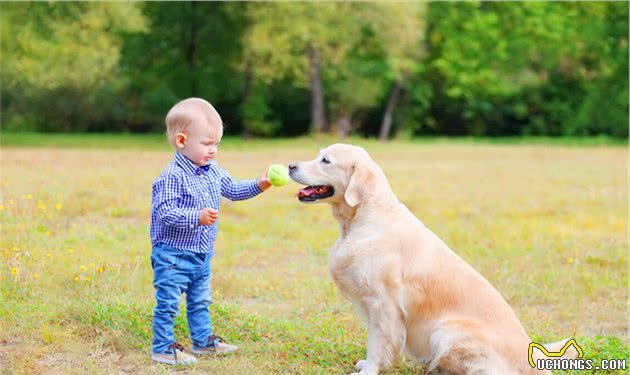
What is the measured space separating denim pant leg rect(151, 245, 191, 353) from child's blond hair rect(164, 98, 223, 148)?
753mm

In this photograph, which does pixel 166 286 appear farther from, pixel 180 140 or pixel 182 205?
pixel 180 140

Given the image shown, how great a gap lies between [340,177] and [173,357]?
168 cm

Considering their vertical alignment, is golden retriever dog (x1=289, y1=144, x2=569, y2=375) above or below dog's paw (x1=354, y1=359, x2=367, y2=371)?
above

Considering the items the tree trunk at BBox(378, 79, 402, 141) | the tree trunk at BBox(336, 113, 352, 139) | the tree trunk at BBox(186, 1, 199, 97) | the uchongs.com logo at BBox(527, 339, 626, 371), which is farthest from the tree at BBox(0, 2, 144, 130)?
the uchongs.com logo at BBox(527, 339, 626, 371)

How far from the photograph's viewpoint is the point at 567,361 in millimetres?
4969

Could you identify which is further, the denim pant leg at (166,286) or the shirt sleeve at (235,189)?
the shirt sleeve at (235,189)

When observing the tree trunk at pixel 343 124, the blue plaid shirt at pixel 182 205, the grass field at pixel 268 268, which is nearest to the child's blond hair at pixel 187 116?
the blue plaid shirt at pixel 182 205

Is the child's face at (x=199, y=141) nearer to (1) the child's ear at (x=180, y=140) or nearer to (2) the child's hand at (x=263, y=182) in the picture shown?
(1) the child's ear at (x=180, y=140)

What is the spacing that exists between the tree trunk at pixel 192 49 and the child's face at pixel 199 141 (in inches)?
1166

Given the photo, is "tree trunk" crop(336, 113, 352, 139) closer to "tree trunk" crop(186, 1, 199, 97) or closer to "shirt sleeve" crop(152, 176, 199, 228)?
"tree trunk" crop(186, 1, 199, 97)

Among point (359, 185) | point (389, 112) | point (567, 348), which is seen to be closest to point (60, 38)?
point (389, 112)

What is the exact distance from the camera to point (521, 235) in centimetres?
985

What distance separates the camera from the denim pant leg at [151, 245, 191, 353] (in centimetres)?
501

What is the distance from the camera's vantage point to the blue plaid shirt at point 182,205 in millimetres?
4926
